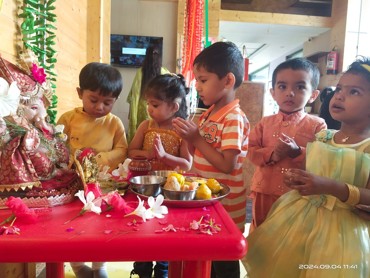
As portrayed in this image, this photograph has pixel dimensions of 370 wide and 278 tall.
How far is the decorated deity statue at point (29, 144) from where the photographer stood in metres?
0.68

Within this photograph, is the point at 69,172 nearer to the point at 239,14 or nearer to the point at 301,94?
the point at 301,94

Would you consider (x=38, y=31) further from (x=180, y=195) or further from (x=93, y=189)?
(x=180, y=195)

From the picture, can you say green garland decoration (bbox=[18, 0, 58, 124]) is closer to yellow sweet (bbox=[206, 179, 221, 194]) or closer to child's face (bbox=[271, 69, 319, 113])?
yellow sweet (bbox=[206, 179, 221, 194])

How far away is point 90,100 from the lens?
1149 millimetres

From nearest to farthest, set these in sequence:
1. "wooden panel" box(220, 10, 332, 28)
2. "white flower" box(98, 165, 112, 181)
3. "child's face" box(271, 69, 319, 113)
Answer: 1. "white flower" box(98, 165, 112, 181)
2. "child's face" box(271, 69, 319, 113)
3. "wooden panel" box(220, 10, 332, 28)

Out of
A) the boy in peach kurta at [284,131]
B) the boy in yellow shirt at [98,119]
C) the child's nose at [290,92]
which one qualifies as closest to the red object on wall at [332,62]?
the boy in peach kurta at [284,131]

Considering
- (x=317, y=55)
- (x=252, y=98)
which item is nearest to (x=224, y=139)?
(x=252, y=98)

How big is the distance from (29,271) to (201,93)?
1142 mm

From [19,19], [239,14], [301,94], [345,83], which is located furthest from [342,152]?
[239,14]

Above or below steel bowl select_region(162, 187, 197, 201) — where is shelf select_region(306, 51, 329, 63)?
above

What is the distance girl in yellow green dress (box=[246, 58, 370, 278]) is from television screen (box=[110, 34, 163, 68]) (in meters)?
3.77

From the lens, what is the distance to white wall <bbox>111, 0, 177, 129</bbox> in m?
4.49

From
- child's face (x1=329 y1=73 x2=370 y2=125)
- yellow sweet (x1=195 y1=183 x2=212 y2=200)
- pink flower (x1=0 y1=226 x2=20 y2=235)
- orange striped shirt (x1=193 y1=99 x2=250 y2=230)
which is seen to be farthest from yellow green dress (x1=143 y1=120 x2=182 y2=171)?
pink flower (x1=0 y1=226 x2=20 y2=235)

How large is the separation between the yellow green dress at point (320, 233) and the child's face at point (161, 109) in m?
0.56
